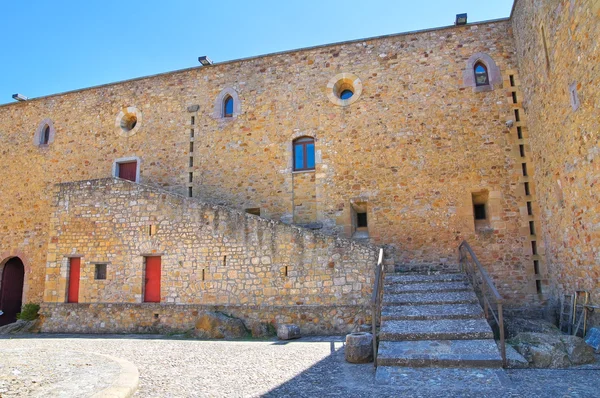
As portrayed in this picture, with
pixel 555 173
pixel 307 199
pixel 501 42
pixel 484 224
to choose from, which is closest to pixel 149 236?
pixel 307 199

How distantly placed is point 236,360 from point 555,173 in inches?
295

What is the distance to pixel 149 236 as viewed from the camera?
11523 mm

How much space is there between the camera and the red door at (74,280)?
39.5 feet

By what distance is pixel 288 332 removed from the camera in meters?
9.25

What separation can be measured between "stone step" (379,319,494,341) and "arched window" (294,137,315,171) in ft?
21.0

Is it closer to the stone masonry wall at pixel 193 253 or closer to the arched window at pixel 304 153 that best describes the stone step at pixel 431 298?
the stone masonry wall at pixel 193 253

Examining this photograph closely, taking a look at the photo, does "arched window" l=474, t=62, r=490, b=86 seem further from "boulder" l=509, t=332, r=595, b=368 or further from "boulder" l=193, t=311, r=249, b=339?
"boulder" l=193, t=311, r=249, b=339

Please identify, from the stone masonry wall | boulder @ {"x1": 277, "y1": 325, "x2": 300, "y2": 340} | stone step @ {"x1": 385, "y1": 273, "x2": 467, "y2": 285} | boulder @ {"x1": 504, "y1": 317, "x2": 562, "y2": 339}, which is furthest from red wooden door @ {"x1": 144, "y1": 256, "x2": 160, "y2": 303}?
boulder @ {"x1": 504, "y1": 317, "x2": 562, "y2": 339}

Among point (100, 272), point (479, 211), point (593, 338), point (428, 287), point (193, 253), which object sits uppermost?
point (479, 211)

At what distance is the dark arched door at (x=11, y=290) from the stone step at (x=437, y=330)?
553 inches

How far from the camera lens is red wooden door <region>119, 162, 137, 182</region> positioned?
14461mm

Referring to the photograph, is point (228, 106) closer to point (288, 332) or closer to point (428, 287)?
point (288, 332)

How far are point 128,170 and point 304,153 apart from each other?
6227 millimetres

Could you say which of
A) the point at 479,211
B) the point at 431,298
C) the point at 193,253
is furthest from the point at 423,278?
the point at 193,253
